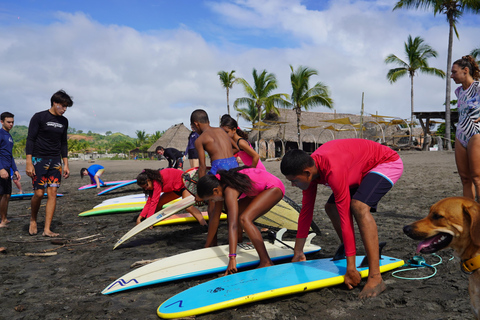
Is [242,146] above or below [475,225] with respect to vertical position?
above

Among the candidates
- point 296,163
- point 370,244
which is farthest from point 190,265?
point 370,244

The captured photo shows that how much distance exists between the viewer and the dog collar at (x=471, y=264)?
1.96 m

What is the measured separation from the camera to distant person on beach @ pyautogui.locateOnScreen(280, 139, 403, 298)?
9.07 feet

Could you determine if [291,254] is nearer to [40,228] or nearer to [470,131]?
[470,131]

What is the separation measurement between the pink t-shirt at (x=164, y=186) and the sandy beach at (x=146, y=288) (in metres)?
0.42

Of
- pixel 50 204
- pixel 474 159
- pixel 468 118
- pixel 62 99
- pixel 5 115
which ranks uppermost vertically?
pixel 62 99

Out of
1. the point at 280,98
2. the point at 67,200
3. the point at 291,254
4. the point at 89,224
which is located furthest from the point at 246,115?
the point at 291,254

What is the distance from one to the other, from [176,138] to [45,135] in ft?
129

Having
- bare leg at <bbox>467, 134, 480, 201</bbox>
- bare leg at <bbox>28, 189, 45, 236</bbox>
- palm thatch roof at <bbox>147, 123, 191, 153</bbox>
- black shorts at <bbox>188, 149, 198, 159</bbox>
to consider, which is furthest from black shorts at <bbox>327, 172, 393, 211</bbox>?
palm thatch roof at <bbox>147, 123, 191, 153</bbox>

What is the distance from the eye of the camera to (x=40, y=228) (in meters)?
6.07

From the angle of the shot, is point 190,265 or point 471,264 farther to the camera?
point 190,265

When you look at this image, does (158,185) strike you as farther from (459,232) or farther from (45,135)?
(459,232)

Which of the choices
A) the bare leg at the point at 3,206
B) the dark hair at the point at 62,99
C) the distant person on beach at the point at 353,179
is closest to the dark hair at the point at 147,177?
the dark hair at the point at 62,99

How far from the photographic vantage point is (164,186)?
561 cm
